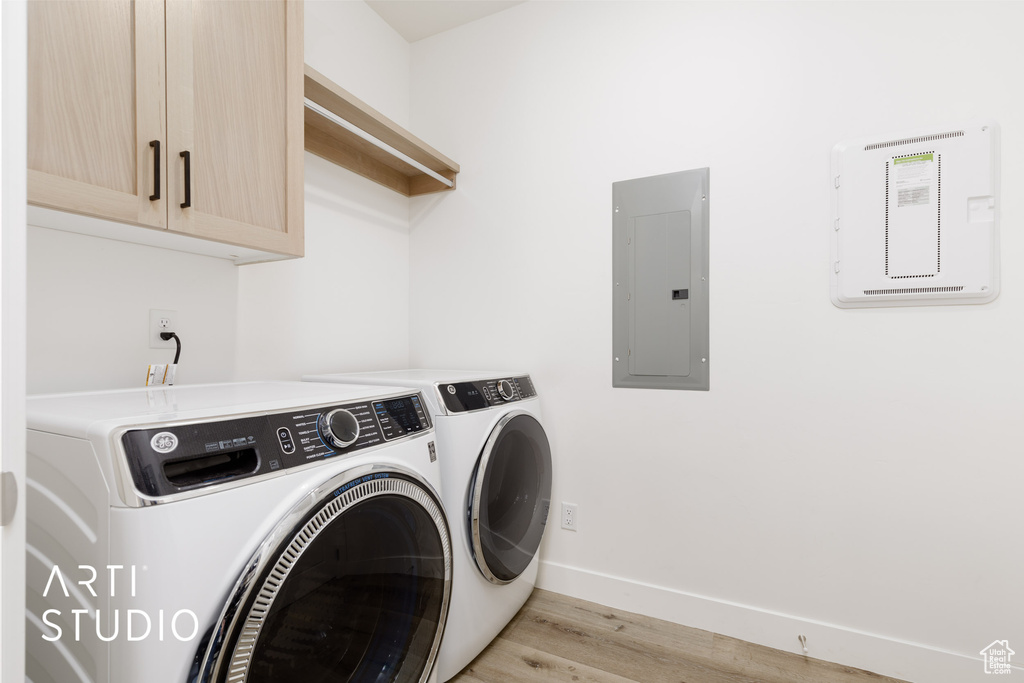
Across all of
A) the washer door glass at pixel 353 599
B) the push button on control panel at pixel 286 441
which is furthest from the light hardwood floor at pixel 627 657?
the push button on control panel at pixel 286 441

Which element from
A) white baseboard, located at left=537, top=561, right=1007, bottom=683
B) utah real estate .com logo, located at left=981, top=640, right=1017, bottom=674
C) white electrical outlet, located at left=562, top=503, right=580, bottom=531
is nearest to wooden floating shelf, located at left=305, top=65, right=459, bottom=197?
white electrical outlet, located at left=562, top=503, right=580, bottom=531

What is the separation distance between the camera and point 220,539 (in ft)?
2.51

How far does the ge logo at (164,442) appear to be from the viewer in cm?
74

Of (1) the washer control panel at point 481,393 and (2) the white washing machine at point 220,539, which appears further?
(1) the washer control panel at point 481,393

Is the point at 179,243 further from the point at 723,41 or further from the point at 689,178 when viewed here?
the point at 723,41

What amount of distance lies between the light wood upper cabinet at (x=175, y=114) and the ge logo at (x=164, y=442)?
0.52m

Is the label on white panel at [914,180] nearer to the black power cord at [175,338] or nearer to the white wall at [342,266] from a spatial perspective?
the white wall at [342,266]

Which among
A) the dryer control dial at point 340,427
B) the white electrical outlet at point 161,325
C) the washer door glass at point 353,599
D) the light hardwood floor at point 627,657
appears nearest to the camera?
the washer door glass at point 353,599

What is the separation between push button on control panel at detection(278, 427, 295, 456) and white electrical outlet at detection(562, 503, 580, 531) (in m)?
1.38

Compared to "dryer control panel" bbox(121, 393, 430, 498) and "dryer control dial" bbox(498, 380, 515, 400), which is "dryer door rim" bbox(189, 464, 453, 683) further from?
"dryer control dial" bbox(498, 380, 515, 400)

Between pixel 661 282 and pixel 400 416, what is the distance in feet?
3.78

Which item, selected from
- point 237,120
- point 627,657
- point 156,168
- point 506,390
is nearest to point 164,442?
point 156,168

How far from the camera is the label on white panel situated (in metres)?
1.49

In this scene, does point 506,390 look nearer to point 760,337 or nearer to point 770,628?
point 760,337
